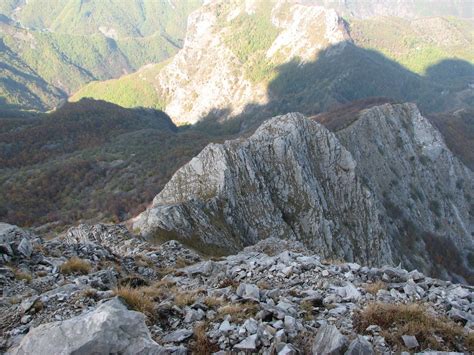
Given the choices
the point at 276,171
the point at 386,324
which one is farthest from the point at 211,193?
the point at 386,324

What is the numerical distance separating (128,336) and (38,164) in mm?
127775

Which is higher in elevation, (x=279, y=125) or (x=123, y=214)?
(x=279, y=125)

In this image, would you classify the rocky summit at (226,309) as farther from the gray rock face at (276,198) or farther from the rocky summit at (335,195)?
the gray rock face at (276,198)

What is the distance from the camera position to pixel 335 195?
176 ft

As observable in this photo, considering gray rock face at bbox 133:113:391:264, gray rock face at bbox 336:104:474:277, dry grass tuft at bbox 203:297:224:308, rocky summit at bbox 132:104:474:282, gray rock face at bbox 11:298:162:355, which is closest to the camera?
gray rock face at bbox 11:298:162:355

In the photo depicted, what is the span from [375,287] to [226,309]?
202 inches

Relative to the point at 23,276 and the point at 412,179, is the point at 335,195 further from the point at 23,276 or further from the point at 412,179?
the point at 23,276

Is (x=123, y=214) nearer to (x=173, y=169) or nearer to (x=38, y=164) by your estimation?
(x=173, y=169)

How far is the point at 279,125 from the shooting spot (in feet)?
169

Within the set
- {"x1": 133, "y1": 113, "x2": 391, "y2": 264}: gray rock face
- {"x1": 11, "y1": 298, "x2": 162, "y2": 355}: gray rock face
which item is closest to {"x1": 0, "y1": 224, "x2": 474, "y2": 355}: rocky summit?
{"x1": 11, "y1": 298, "x2": 162, "y2": 355}: gray rock face

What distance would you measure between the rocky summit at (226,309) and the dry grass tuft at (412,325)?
0.03 meters

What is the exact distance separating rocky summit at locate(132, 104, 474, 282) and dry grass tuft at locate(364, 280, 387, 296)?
56.8ft

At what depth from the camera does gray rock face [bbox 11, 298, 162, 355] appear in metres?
7.58

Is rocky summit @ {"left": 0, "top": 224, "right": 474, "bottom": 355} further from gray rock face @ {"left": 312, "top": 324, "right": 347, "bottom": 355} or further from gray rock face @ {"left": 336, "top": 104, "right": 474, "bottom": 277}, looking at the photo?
gray rock face @ {"left": 336, "top": 104, "right": 474, "bottom": 277}
